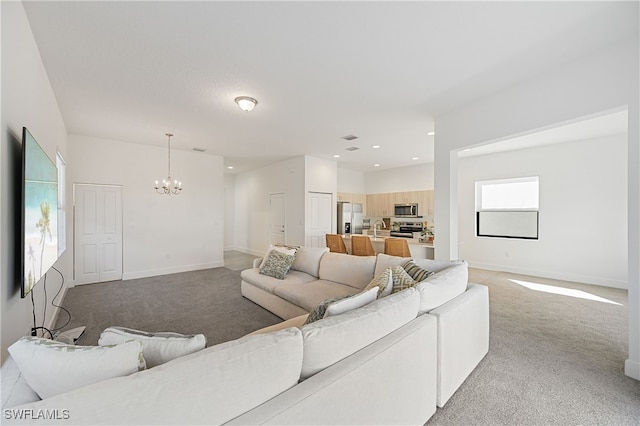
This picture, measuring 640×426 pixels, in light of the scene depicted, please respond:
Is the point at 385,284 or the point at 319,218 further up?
the point at 319,218


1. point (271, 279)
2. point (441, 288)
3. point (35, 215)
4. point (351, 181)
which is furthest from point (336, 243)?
point (35, 215)

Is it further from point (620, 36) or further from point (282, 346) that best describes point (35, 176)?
point (620, 36)

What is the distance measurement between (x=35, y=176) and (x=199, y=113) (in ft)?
7.45

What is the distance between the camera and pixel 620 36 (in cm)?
219

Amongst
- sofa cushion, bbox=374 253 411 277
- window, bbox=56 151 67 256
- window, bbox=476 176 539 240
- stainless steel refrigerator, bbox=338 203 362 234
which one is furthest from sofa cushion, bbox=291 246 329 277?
window, bbox=476 176 539 240

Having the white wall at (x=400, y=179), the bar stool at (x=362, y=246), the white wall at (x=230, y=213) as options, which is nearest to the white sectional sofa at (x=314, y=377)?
the bar stool at (x=362, y=246)

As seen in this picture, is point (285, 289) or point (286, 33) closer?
point (286, 33)

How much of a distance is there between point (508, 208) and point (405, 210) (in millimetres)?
2497

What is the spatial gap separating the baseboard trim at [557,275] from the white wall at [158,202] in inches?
258

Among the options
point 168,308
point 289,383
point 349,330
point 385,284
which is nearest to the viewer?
point 289,383

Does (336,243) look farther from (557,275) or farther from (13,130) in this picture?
(13,130)

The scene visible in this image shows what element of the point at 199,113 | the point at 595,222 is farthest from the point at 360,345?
the point at 595,222

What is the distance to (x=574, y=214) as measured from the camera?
5082 millimetres

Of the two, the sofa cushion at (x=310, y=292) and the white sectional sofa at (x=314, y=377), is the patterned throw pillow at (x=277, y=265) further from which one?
the white sectional sofa at (x=314, y=377)
